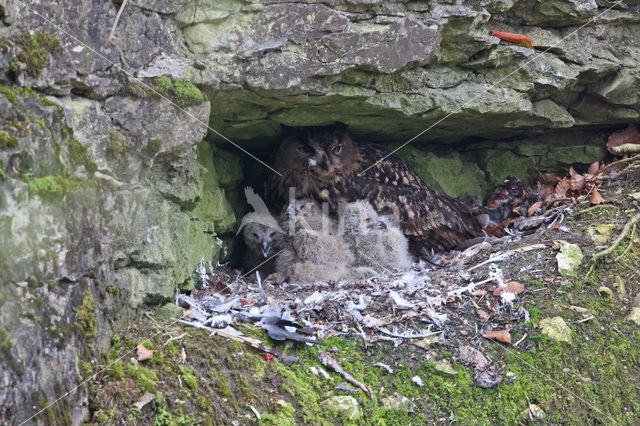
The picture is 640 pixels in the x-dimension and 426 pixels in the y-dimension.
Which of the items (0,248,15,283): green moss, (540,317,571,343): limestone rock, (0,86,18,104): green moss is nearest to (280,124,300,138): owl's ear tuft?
(540,317,571,343): limestone rock

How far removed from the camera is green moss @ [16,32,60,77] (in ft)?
7.82

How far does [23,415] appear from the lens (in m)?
2.03

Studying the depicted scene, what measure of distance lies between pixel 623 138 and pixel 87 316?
4999 mm

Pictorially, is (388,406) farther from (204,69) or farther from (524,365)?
(204,69)

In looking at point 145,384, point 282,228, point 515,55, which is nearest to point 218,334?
point 145,384

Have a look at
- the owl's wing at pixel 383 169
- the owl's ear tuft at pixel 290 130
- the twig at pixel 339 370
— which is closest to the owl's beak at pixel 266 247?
the owl's ear tuft at pixel 290 130

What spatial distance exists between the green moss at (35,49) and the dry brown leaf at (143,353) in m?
1.29

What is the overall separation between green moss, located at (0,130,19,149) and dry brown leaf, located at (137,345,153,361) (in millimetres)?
1044

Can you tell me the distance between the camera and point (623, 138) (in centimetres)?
543

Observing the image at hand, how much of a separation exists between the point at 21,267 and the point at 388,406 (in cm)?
175

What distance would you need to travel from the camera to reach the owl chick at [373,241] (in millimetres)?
4809

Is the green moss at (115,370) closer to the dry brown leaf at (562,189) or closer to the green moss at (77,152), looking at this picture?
the green moss at (77,152)

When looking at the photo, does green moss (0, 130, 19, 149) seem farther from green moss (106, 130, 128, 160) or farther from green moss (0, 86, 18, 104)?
green moss (106, 130, 128, 160)

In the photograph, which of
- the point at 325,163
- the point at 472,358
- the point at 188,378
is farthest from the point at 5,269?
Result: the point at 325,163
